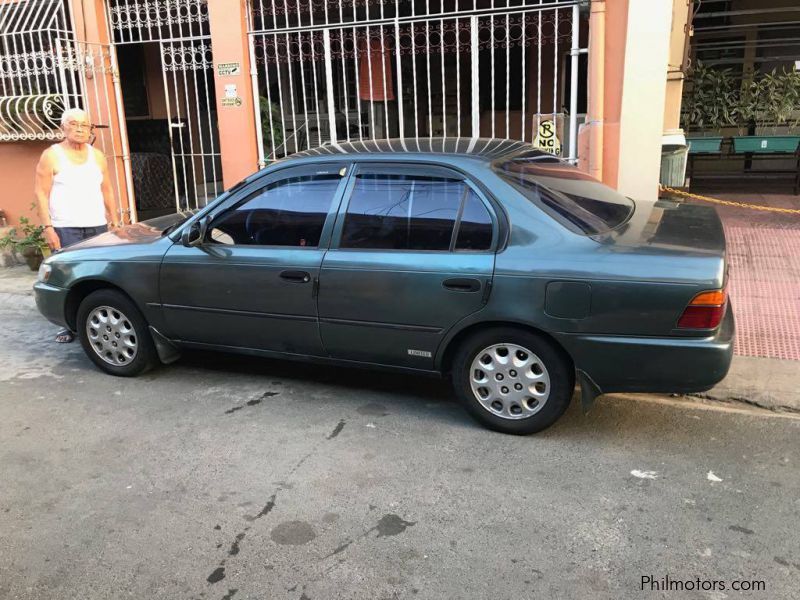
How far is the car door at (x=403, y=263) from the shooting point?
3.84m

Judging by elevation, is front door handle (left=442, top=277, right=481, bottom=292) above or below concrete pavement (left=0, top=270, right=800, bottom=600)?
above

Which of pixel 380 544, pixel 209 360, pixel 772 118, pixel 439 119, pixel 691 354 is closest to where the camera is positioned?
pixel 380 544

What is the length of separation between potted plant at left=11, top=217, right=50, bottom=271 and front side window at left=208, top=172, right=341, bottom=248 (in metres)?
4.89

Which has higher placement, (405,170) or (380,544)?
(405,170)

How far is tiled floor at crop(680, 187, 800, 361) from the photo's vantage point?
5102 millimetres

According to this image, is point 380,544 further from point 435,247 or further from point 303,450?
point 435,247

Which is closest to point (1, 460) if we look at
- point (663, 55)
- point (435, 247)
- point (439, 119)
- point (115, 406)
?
point (115, 406)

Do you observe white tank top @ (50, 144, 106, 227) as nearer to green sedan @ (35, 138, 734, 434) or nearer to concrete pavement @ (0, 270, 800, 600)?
green sedan @ (35, 138, 734, 434)

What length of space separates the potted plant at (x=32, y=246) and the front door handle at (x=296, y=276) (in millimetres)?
5375

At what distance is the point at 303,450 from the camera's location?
3.87 metres

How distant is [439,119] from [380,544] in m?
8.99

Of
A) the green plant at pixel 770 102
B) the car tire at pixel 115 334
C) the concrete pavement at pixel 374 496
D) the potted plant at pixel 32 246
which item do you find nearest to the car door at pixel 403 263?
the concrete pavement at pixel 374 496

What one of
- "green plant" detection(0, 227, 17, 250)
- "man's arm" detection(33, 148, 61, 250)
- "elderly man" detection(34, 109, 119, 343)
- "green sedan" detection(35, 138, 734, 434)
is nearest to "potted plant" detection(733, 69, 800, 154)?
"green sedan" detection(35, 138, 734, 434)

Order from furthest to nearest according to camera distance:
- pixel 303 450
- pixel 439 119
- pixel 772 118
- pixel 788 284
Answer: pixel 439 119 < pixel 772 118 < pixel 788 284 < pixel 303 450
